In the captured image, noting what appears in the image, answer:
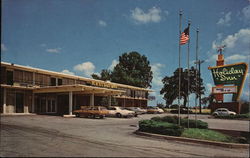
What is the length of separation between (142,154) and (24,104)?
26.4 meters

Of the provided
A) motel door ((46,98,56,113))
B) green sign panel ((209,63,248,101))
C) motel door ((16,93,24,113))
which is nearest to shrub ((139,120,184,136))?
motel door ((16,93,24,113))

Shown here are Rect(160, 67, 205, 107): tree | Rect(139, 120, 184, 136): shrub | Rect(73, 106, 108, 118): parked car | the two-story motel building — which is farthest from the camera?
Rect(160, 67, 205, 107): tree

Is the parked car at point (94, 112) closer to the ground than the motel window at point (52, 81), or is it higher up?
closer to the ground

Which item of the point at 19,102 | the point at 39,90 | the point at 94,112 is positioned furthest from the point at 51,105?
the point at 94,112

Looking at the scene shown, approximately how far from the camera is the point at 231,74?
38.2 metres

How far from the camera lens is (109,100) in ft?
124

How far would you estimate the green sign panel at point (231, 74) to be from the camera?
37.2 metres

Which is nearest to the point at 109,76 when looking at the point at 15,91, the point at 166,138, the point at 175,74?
the point at 175,74

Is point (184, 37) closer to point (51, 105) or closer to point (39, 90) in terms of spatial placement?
point (39, 90)

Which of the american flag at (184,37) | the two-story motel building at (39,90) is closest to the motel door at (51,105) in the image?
the two-story motel building at (39,90)

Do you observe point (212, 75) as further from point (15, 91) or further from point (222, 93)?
point (15, 91)

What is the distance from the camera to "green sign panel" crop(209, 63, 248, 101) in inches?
1464

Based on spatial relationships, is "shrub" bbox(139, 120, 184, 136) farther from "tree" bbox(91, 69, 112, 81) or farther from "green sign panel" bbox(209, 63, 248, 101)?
"tree" bbox(91, 69, 112, 81)

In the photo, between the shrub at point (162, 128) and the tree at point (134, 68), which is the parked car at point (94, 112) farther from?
the tree at point (134, 68)
